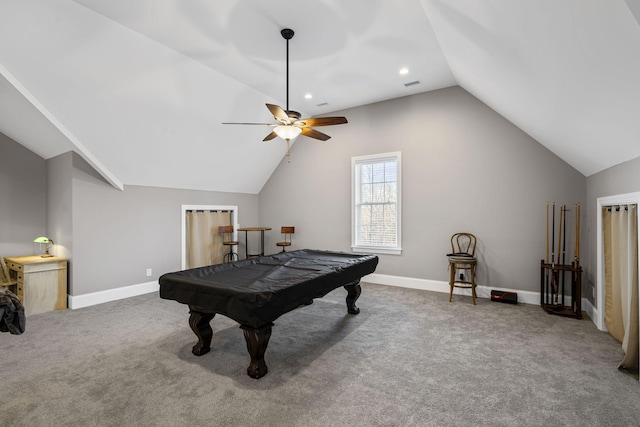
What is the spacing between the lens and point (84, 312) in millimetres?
4094

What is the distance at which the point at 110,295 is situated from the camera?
4.59 metres

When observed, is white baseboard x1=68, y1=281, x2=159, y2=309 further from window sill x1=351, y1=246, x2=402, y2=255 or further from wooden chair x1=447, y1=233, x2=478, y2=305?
wooden chair x1=447, y1=233, x2=478, y2=305

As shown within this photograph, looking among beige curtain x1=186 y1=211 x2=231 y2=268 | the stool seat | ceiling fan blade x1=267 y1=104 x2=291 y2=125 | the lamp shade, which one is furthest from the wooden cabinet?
ceiling fan blade x1=267 y1=104 x2=291 y2=125

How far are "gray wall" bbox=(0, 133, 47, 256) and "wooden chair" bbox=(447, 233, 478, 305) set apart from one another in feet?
20.2

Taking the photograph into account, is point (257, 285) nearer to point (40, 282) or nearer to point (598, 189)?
point (40, 282)

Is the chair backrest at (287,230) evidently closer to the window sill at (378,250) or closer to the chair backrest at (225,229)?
the chair backrest at (225,229)

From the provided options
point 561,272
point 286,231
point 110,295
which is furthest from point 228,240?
point 561,272

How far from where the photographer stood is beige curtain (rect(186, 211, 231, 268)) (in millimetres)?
5789

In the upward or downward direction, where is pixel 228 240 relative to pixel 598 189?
downward

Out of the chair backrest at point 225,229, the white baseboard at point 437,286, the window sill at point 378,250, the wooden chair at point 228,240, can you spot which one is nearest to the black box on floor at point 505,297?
the white baseboard at point 437,286

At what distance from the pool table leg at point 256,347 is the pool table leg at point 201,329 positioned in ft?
1.76

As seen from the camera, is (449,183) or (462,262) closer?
(462,262)

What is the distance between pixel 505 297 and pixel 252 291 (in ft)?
12.5

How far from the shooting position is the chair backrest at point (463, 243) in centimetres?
478
